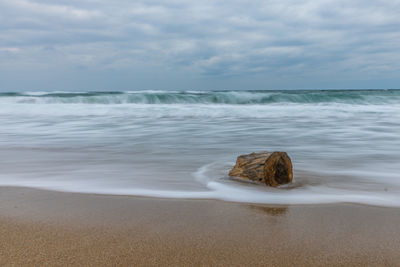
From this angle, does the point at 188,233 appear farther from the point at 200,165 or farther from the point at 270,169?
the point at 200,165

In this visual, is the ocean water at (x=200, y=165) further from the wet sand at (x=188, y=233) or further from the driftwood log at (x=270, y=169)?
the wet sand at (x=188, y=233)

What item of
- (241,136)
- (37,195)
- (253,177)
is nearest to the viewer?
(37,195)

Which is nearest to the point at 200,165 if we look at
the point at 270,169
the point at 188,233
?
the point at 270,169

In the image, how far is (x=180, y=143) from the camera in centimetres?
530

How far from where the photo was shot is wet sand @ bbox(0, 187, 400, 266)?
4.92ft

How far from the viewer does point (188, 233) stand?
1787 millimetres

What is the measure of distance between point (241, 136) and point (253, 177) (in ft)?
11.4

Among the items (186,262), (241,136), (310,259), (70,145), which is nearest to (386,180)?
(310,259)

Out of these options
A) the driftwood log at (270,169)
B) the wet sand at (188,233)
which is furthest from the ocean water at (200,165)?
the wet sand at (188,233)

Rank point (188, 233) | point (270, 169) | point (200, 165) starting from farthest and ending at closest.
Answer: point (200, 165) → point (270, 169) → point (188, 233)

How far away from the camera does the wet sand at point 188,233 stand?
1.50 metres

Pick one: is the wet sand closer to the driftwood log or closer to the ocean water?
the ocean water

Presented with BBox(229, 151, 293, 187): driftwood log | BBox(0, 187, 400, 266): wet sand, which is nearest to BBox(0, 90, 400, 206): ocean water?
BBox(229, 151, 293, 187): driftwood log

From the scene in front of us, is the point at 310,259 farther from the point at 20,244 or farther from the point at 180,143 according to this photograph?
the point at 180,143
